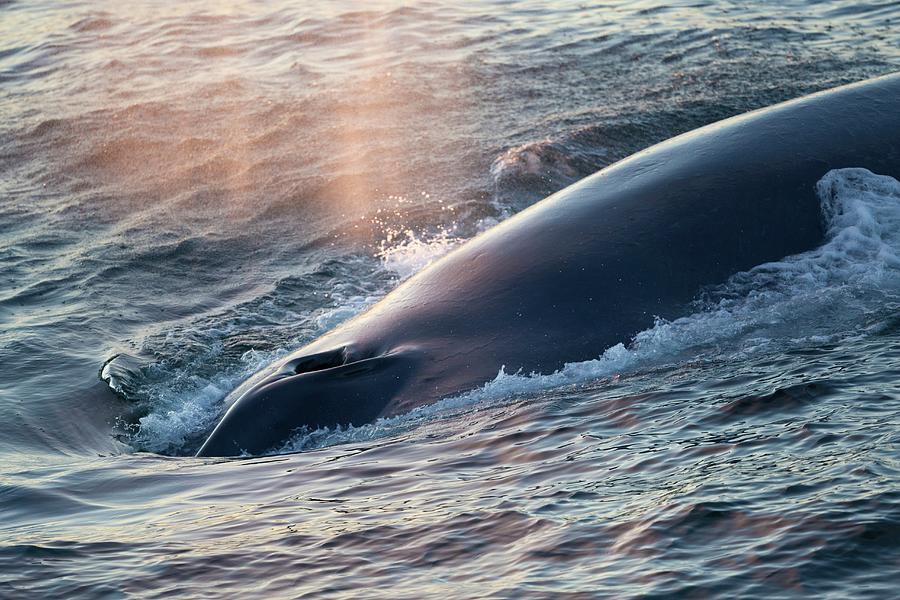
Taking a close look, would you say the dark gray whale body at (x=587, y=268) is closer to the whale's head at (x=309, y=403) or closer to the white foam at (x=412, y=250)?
the whale's head at (x=309, y=403)

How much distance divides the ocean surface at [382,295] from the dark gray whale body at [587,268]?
0.20 meters

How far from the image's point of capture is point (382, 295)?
12.5 m

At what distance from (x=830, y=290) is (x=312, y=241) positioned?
7.20 m

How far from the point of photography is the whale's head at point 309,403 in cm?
831

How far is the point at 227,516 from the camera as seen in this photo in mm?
6930

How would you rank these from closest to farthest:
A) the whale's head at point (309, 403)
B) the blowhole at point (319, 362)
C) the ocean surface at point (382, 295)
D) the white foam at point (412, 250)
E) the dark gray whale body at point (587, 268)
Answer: the ocean surface at point (382, 295), the whale's head at point (309, 403), the dark gray whale body at point (587, 268), the blowhole at point (319, 362), the white foam at point (412, 250)

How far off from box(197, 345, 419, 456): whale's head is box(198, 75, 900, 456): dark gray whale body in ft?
0.03

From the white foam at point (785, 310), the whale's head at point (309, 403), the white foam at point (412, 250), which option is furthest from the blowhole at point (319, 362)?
the white foam at point (412, 250)

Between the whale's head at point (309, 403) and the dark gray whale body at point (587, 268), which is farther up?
the dark gray whale body at point (587, 268)

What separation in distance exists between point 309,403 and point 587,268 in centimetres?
239

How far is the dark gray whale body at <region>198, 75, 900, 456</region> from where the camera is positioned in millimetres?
8438

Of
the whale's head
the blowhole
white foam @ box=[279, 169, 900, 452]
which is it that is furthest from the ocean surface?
the blowhole

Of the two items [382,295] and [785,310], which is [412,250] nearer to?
[382,295]

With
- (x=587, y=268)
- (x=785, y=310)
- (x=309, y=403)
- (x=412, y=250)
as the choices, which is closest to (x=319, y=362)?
(x=309, y=403)
